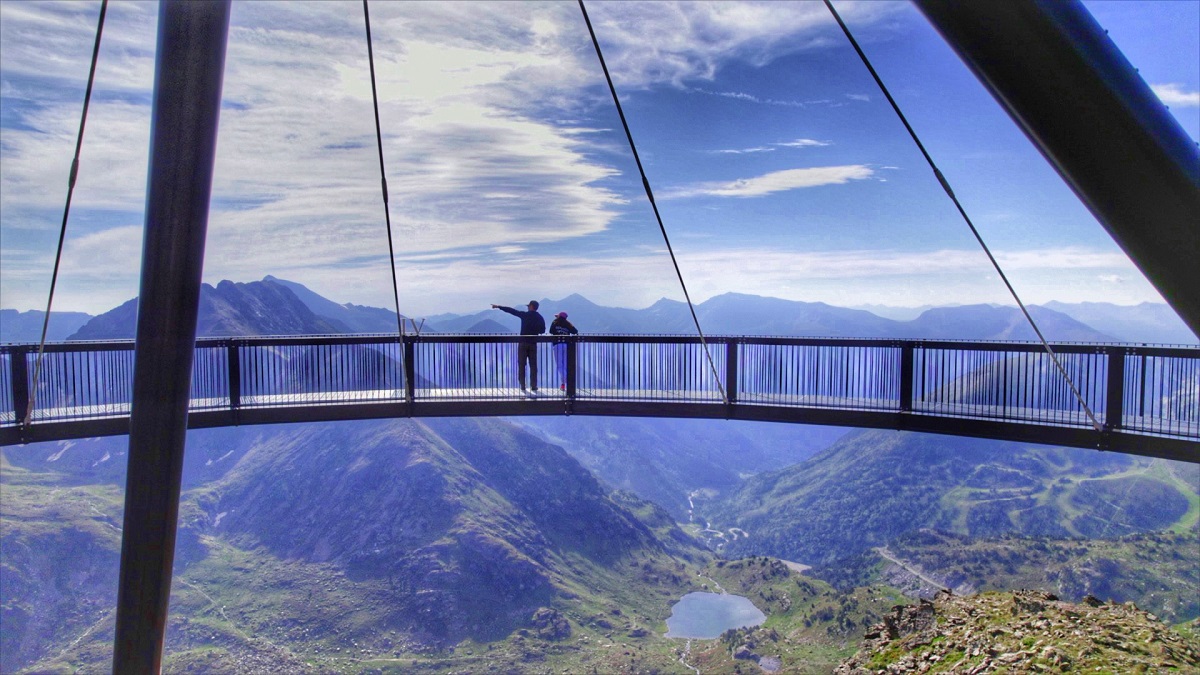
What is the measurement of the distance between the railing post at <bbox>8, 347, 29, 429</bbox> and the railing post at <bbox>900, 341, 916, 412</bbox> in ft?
47.8

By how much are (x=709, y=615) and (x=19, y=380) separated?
595 feet

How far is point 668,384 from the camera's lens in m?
15.4

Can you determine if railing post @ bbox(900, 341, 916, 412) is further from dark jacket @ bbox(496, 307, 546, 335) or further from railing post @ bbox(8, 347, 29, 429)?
railing post @ bbox(8, 347, 29, 429)

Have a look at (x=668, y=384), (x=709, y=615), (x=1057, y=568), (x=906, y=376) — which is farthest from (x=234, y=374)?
(x=709, y=615)

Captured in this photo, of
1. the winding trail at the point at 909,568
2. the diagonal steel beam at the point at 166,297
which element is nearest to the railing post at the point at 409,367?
the diagonal steel beam at the point at 166,297

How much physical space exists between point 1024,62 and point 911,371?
1127cm

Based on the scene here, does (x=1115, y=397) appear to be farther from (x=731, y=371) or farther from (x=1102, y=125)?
(x=1102, y=125)

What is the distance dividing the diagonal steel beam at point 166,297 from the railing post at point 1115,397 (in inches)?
483

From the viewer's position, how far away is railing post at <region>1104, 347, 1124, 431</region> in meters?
11.1

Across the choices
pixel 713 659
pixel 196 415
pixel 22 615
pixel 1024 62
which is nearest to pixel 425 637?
pixel 713 659

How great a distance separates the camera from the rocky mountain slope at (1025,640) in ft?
39.9

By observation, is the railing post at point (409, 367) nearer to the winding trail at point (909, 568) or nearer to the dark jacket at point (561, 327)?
the dark jacket at point (561, 327)

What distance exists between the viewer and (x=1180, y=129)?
2135 mm

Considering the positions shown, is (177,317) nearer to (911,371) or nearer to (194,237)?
(194,237)
